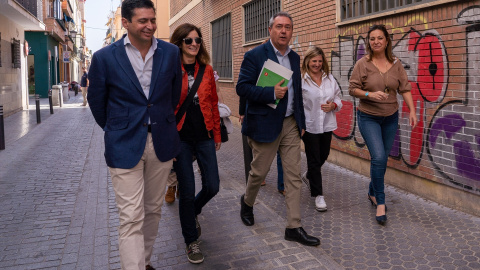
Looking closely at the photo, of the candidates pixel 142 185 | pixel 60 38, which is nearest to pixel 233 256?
pixel 142 185

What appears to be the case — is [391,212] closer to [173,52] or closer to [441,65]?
[441,65]

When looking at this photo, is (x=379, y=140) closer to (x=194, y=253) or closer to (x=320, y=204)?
(x=320, y=204)

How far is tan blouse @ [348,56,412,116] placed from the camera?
14.1 ft

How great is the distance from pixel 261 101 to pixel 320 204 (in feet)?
5.32

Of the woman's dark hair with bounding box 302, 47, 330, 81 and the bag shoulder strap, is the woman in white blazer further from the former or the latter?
the bag shoulder strap

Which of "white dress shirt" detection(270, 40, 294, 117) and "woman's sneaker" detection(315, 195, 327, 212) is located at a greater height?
"white dress shirt" detection(270, 40, 294, 117)

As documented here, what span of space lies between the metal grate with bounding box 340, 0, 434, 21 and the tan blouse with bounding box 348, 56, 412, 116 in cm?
135

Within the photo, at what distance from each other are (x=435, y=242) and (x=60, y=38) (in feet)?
123

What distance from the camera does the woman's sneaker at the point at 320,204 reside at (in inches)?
187

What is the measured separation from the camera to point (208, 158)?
3.65m

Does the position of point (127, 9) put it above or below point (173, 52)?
above

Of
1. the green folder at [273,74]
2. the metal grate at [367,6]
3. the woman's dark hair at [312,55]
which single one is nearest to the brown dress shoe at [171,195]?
the green folder at [273,74]

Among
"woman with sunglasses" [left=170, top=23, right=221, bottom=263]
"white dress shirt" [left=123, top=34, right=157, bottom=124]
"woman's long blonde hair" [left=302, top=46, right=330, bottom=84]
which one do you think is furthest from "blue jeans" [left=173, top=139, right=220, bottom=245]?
"woman's long blonde hair" [left=302, top=46, right=330, bottom=84]

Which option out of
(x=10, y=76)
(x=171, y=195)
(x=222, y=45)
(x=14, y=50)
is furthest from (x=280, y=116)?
(x=14, y=50)
